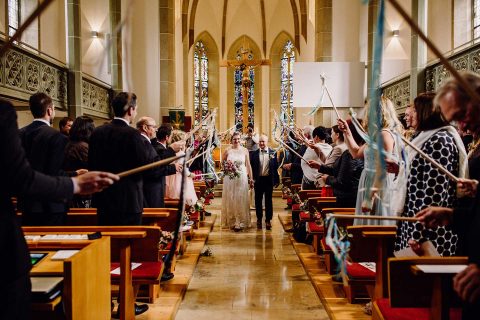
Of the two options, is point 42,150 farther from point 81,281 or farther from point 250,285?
point 250,285

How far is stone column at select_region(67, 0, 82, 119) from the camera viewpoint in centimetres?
901

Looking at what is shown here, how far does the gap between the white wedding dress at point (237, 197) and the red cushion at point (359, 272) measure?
166 inches

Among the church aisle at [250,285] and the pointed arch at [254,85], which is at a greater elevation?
the pointed arch at [254,85]

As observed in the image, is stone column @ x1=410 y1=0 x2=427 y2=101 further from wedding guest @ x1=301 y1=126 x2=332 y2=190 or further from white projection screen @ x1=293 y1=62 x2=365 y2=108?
wedding guest @ x1=301 y1=126 x2=332 y2=190

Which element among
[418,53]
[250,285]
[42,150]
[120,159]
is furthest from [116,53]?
[120,159]

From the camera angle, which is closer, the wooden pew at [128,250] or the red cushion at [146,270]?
the wooden pew at [128,250]

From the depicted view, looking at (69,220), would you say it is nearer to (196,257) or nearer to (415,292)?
(196,257)

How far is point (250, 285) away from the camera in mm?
4582

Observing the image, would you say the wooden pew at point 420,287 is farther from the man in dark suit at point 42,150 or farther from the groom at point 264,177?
the groom at point 264,177

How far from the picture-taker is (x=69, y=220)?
3904 millimetres

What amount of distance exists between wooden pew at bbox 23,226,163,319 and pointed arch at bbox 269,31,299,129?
15.8 meters

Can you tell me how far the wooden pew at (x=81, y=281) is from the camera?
74.5 inches

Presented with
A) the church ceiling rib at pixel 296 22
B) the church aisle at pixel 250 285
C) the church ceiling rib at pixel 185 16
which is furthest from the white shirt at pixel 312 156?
the church ceiling rib at pixel 296 22

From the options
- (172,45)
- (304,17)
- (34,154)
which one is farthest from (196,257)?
(304,17)
